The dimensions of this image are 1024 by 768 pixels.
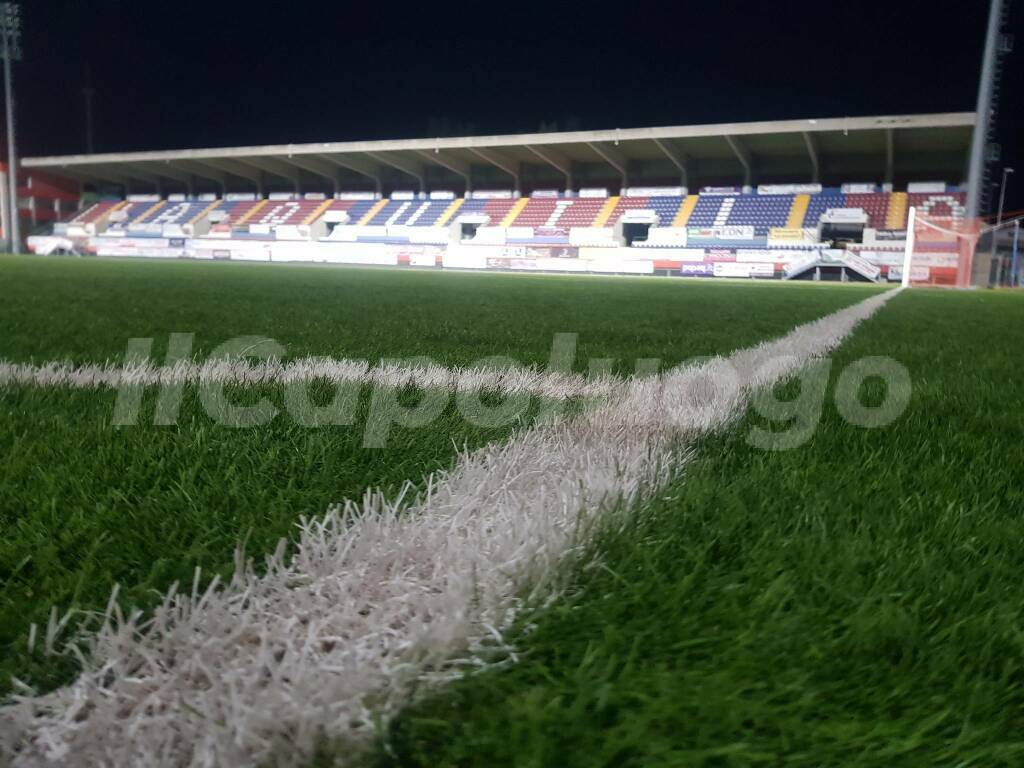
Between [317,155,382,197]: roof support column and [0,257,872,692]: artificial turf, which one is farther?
[317,155,382,197]: roof support column

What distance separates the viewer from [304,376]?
2.39 m

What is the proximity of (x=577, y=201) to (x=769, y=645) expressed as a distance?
32145mm

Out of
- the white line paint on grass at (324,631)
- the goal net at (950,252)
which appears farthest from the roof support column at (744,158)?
the white line paint on grass at (324,631)

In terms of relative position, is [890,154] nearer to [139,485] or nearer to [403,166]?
[403,166]

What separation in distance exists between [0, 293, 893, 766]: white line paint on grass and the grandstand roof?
27.0 metres

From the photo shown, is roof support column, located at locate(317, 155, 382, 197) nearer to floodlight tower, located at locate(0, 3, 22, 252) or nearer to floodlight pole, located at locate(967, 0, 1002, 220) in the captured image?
floodlight tower, located at locate(0, 3, 22, 252)

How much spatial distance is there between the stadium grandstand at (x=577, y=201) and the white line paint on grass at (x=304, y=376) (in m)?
23.6

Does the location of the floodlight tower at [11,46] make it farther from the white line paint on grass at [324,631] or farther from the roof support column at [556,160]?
the white line paint on grass at [324,631]

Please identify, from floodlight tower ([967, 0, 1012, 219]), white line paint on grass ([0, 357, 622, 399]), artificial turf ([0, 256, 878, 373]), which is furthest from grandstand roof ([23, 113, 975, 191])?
white line paint on grass ([0, 357, 622, 399])

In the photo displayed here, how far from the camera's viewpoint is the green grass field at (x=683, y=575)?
23.5 inches

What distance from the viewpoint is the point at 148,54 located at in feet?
116

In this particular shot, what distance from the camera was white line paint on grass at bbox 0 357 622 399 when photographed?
2154mm

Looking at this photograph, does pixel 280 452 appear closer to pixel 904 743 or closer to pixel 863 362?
pixel 904 743

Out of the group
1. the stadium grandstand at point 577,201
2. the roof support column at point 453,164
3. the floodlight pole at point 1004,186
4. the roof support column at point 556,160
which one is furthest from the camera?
the floodlight pole at point 1004,186
